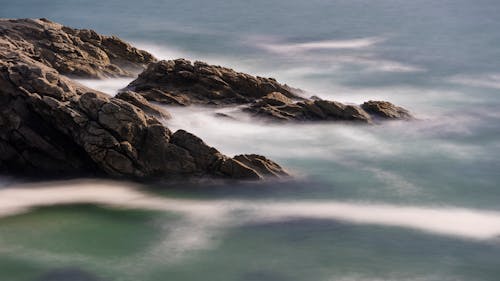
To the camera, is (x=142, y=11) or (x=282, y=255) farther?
(x=142, y=11)

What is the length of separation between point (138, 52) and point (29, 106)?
14780 millimetres

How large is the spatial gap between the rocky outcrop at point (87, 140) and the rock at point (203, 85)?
7.05 meters

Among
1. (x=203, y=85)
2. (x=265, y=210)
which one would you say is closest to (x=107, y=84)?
(x=203, y=85)

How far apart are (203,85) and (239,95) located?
168cm

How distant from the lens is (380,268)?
21781 millimetres

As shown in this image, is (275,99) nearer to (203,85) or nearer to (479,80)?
(203,85)

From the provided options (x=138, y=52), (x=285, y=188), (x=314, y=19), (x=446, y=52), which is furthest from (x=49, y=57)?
(x=314, y=19)

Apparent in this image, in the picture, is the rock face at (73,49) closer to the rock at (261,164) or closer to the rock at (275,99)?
the rock at (275,99)

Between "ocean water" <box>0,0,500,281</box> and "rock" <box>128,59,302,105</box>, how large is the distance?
→ 1.15 m

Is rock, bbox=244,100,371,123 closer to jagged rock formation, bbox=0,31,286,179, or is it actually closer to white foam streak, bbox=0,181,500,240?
jagged rock formation, bbox=0,31,286,179

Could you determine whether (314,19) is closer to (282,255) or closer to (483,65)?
(483,65)

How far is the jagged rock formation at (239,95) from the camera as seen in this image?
34625 mm

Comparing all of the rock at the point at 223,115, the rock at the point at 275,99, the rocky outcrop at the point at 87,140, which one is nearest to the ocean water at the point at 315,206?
the rock at the point at 223,115

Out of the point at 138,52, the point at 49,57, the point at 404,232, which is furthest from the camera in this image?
the point at 138,52
